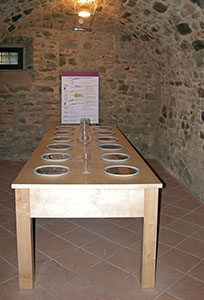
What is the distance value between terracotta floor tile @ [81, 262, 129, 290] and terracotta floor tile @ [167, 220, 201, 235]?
3.70ft

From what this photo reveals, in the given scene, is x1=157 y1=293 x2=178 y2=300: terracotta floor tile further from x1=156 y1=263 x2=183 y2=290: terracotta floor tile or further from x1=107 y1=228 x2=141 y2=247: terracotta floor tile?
x1=107 y1=228 x2=141 y2=247: terracotta floor tile

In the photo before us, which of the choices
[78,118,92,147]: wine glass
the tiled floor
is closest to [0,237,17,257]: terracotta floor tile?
the tiled floor

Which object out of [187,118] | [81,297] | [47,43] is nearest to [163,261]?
[81,297]

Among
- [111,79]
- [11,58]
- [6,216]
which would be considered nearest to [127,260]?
[6,216]

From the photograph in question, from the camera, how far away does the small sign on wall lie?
22.1 feet

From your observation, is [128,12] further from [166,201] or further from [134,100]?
[166,201]

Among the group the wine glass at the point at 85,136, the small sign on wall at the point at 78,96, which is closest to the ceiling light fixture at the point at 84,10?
the small sign on wall at the point at 78,96

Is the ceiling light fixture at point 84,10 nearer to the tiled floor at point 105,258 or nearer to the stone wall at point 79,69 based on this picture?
the stone wall at point 79,69

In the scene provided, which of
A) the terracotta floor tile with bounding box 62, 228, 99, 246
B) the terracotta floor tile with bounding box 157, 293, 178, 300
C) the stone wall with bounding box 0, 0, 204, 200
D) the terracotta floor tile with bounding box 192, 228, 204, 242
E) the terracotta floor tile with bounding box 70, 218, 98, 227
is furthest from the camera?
the stone wall with bounding box 0, 0, 204, 200

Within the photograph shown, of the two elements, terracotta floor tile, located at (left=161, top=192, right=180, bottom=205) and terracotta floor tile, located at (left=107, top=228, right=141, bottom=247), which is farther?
terracotta floor tile, located at (left=161, top=192, right=180, bottom=205)

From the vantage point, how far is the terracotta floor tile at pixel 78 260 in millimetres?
3000

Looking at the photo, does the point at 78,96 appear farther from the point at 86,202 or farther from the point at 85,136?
the point at 86,202

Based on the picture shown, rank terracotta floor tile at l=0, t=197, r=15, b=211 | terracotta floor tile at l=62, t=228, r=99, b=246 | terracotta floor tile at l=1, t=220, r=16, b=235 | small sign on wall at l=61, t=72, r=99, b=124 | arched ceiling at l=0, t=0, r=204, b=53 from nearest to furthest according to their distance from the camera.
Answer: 1. terracotta floor tile at l=62, t=228, r=99, b=246
2. terracotta floor tile at l=1, t=220, r=16, b=235
3. arched ceiling at l=0, t=0, r=204, b=53
4. terracotta floor tile at l=0, t=197, r=15, b=211
5. small sign on wall at l=61, t=72, r=99, b=124

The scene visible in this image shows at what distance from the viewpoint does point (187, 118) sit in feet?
17.0
